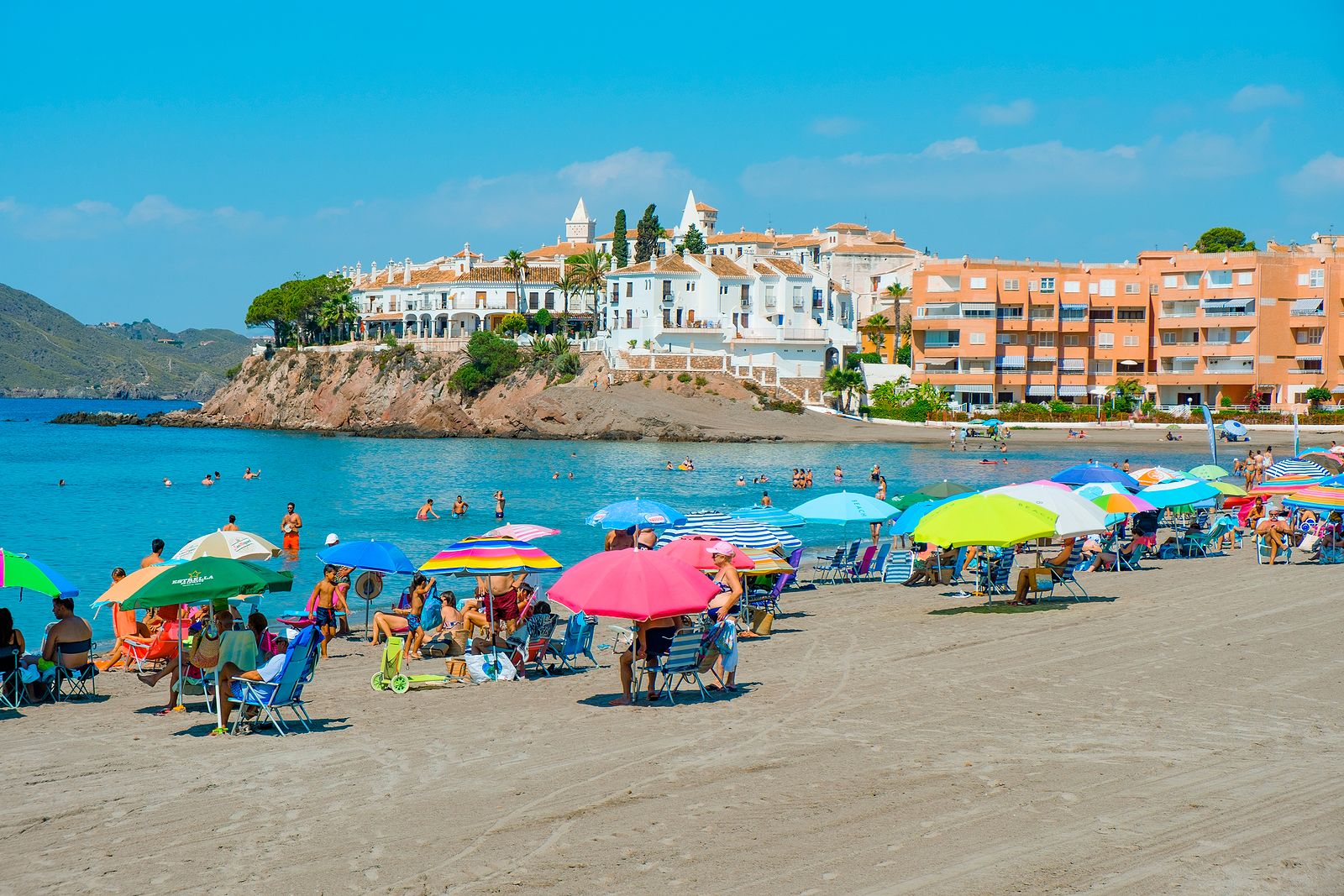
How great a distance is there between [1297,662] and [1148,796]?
5.52 m

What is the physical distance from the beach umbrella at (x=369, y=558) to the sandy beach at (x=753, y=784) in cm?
378

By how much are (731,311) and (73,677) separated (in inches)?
3195

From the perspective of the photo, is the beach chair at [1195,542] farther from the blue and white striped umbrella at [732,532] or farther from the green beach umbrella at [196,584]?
the green beach umbrella at [196,584]

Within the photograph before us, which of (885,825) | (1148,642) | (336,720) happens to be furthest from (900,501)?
(885,825)

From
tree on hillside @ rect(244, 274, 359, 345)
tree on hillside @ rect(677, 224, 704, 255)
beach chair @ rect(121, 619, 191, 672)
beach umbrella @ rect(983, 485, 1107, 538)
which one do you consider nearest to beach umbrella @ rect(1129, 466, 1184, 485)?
beach umbrella @ rect(983, 485, 1107, 538)

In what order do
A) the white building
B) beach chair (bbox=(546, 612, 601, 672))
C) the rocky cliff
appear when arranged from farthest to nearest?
the white building → the rocky cliff → beach chair (bbox=(546, 612, 601, 672))

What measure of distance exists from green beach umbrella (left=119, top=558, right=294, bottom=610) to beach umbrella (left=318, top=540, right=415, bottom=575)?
5.44 meters

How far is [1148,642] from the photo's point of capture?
14.4 meters

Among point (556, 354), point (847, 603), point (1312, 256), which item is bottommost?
point (847, 603)

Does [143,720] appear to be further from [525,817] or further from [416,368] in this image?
[416,368]

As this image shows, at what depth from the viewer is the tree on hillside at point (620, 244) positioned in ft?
338

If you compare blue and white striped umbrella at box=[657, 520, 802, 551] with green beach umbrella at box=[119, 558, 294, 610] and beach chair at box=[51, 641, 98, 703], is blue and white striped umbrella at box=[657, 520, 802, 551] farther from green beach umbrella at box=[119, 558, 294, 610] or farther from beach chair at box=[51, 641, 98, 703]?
beach chair at box=[51, 641, 98, 703]

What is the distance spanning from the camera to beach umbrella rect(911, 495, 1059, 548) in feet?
52.5

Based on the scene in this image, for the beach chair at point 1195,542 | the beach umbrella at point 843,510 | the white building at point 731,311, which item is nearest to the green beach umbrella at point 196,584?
the beach umbrella at point 843,510
